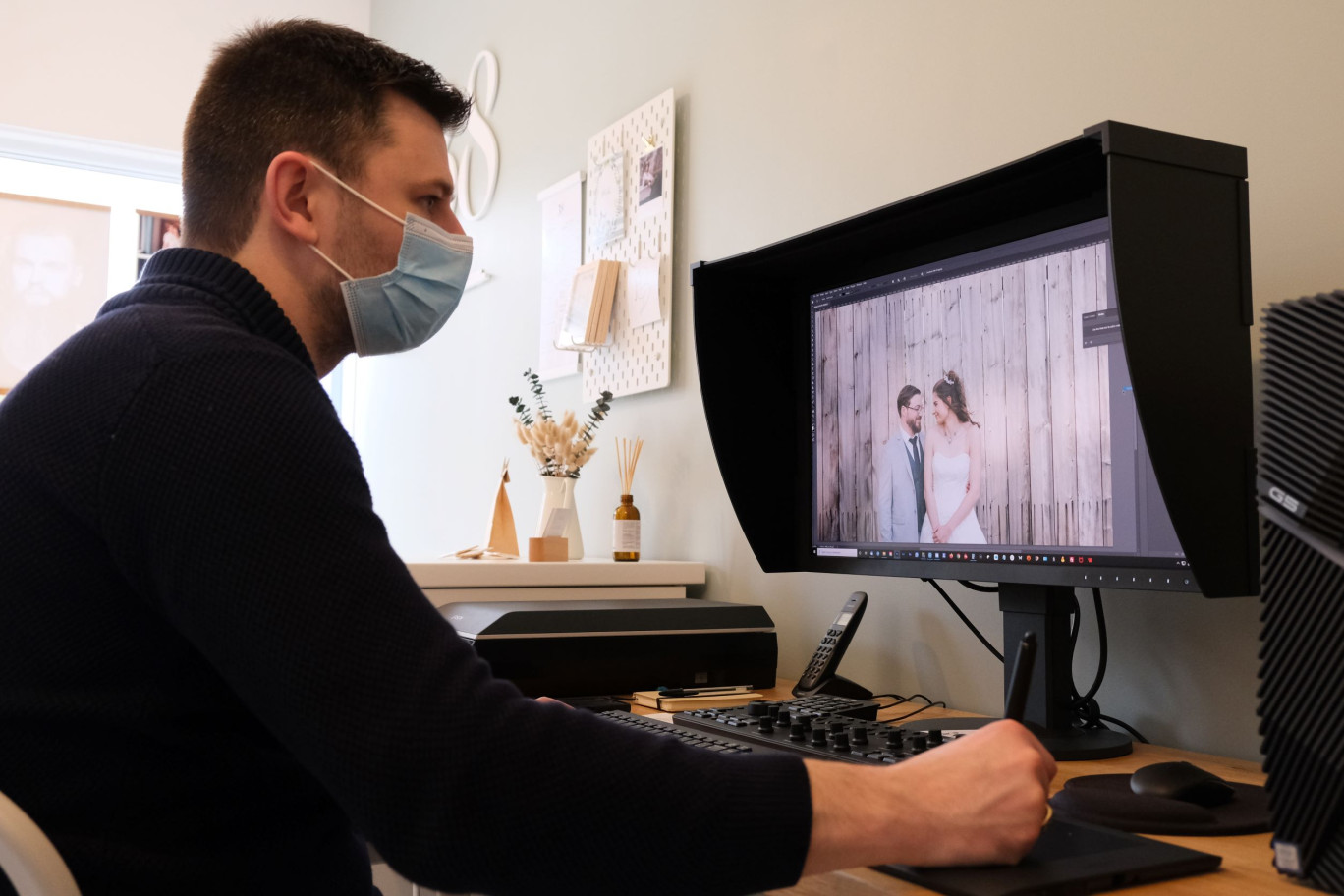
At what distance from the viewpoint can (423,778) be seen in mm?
622

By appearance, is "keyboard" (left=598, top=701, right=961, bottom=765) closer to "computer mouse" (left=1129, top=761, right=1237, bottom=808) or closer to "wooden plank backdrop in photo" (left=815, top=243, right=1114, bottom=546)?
"computer mouse" (left=1129, top=761, right=1237, bottom=808)

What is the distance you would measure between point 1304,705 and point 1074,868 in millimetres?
175

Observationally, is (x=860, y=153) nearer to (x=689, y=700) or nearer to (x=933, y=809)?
(x=689, y=700)

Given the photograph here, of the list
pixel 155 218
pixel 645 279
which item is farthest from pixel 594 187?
pixel 155 218

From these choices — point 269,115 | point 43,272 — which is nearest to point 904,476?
point 269,115

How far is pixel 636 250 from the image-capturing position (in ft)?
7.53

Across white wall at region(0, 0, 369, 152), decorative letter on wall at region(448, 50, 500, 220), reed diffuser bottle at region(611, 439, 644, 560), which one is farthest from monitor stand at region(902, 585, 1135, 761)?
white wall at region(0, 0, 369, 152)

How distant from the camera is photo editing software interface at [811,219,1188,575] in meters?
1.11

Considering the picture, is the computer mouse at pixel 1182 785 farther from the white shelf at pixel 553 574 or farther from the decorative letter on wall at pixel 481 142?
the decorative letter on wall at pixel 481 142

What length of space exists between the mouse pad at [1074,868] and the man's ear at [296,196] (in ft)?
2.41

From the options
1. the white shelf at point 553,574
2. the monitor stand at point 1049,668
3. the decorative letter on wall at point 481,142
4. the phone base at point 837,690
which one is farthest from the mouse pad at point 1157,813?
the decorative letter on wall at point 481,142

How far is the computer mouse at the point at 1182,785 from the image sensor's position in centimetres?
90

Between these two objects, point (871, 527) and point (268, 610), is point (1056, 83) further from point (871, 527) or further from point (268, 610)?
point (268, 610)

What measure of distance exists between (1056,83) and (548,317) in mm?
1506
